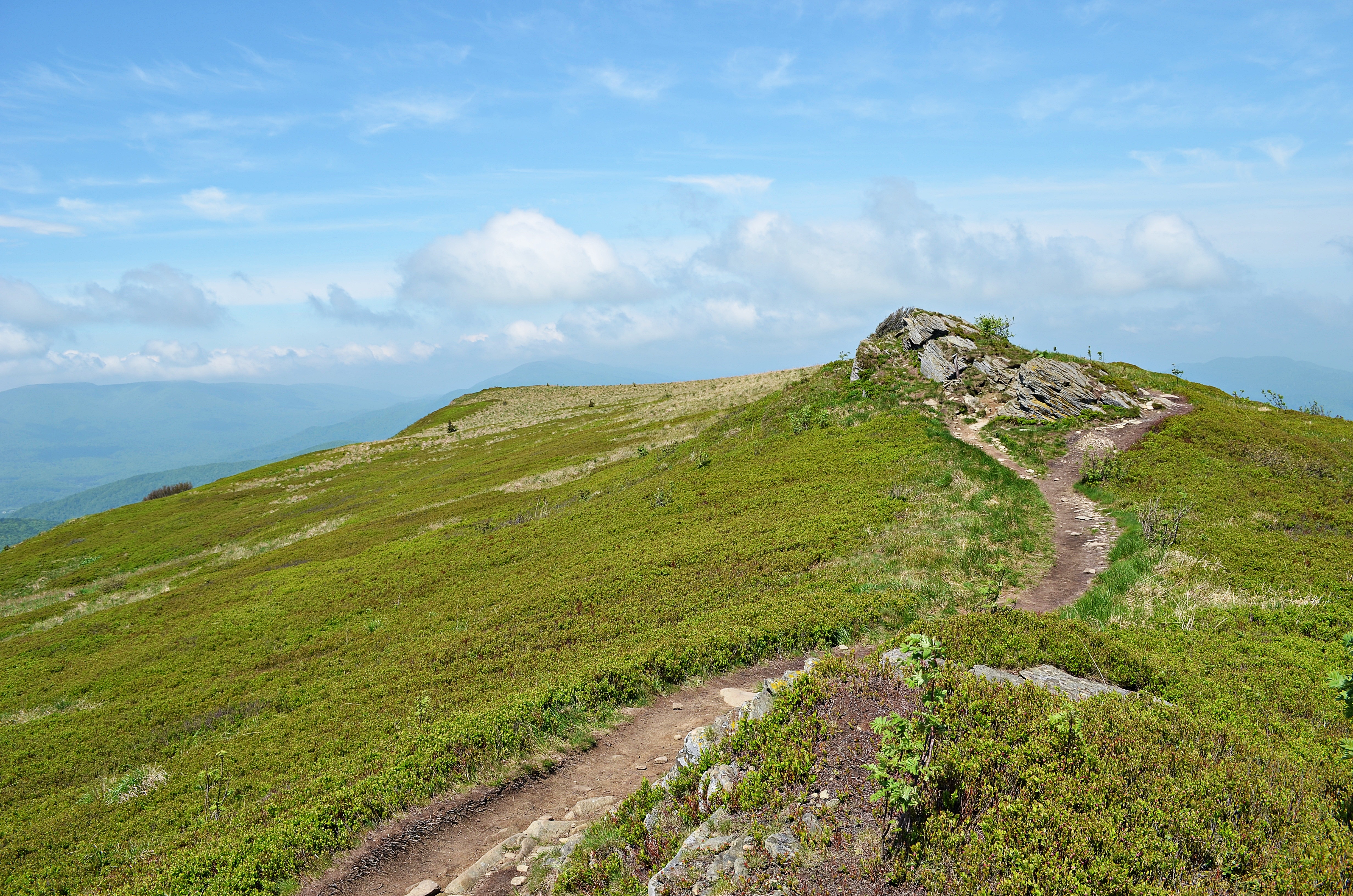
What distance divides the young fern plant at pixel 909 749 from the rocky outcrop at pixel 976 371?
31.4m

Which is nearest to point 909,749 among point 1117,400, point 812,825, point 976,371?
point 812,825

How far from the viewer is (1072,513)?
76.0 feet

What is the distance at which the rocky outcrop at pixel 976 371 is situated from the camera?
33781 mm

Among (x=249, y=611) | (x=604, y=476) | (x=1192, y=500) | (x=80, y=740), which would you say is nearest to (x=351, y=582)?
(x=249, y=611)

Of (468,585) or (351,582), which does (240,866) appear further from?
(351,582)

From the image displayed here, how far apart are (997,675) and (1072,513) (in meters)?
17.3

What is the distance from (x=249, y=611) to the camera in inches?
1152

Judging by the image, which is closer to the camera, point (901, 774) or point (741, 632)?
point (901, 774)

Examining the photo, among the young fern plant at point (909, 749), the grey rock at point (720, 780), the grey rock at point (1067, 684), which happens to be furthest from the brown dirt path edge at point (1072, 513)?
the grey rock at point (720, 780)

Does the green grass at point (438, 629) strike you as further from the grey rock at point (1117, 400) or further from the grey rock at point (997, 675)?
the grey rock at point (1117, 400)

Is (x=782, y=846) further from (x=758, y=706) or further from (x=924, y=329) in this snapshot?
(x=924, y=329)

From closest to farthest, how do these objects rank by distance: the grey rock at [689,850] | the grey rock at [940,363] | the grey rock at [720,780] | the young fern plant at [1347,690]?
the young fern plant at [1347,690]
the grey rock at [689,850]
the grey rock at [720,780]
the grey rock at [940,363]

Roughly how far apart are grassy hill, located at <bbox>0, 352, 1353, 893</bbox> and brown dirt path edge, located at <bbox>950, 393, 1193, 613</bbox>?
31.7 inches

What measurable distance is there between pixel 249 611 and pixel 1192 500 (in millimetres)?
42275
